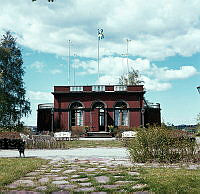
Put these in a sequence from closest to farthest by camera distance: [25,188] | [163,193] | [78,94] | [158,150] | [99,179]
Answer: [163,193]
[25,188]
[99,179]
[158,150]
[78,94]

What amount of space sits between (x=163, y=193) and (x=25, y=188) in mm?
2015

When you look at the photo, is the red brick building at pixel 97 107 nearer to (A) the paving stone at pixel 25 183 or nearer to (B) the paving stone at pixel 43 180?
(B) the paving stone at pixel 43 180

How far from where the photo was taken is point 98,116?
1206 inches

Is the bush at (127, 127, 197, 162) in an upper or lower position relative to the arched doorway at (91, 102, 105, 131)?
lower

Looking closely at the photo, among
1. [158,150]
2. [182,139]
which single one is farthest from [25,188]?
[182,139]

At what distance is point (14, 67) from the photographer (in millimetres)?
30125

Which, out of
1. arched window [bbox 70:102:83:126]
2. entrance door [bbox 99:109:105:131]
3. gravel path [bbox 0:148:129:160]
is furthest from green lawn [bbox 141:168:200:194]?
arched window [bbox 70:102:83:126]

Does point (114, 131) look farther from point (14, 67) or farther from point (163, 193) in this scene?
point (163, 193)

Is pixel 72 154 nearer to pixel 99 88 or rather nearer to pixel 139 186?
pixel 139 186

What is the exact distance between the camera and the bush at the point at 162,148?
762 centimetres

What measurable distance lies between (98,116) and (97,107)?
3.20 ft

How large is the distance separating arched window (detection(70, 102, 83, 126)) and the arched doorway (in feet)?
4.33

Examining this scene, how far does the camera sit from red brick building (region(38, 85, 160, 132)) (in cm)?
3041

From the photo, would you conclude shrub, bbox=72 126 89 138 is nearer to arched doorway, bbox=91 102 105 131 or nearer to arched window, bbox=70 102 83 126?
arched window, bbox=70 102 83 126
